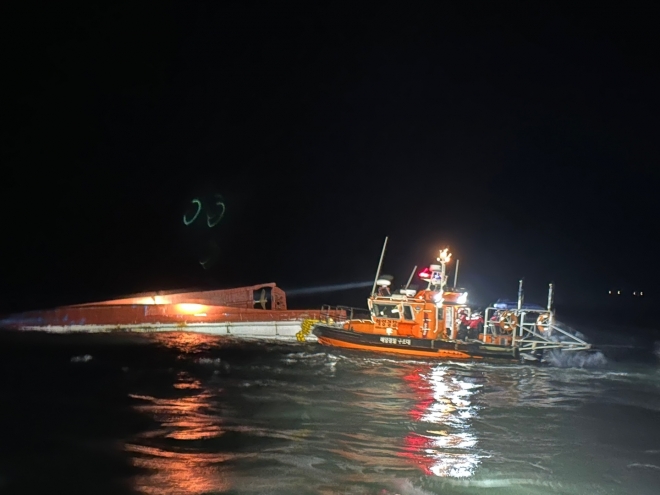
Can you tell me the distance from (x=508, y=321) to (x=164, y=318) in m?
16.9

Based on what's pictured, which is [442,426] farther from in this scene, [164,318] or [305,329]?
[164,318]

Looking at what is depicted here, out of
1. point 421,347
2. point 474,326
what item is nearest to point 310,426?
point 421,347

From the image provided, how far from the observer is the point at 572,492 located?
38.1 ft

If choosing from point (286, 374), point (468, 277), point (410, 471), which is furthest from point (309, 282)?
point (410, 471)

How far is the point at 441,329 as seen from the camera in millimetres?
28172

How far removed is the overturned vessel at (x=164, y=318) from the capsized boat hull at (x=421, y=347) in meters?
4.95

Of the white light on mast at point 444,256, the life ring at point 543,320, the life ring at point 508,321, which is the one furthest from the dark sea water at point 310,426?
the white light on mast at point 444,256

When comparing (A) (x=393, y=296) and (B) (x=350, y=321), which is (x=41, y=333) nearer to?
(B) (x=350, y=321)

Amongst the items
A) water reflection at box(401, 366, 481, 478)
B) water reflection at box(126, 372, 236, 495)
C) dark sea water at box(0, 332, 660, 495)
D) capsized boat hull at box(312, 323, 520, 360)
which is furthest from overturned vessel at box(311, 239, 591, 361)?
water reflection at box(126, 372, 236, 495)

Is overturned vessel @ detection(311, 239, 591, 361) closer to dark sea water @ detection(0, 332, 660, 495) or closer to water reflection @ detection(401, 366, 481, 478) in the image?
dark sea water @ detection(0, 332, 660, 495)

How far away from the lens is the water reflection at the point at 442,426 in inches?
505

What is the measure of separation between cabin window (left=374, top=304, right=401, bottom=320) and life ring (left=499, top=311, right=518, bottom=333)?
15.0 feet

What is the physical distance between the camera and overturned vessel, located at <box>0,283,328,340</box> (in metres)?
31.5

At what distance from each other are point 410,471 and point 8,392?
1155 cm
